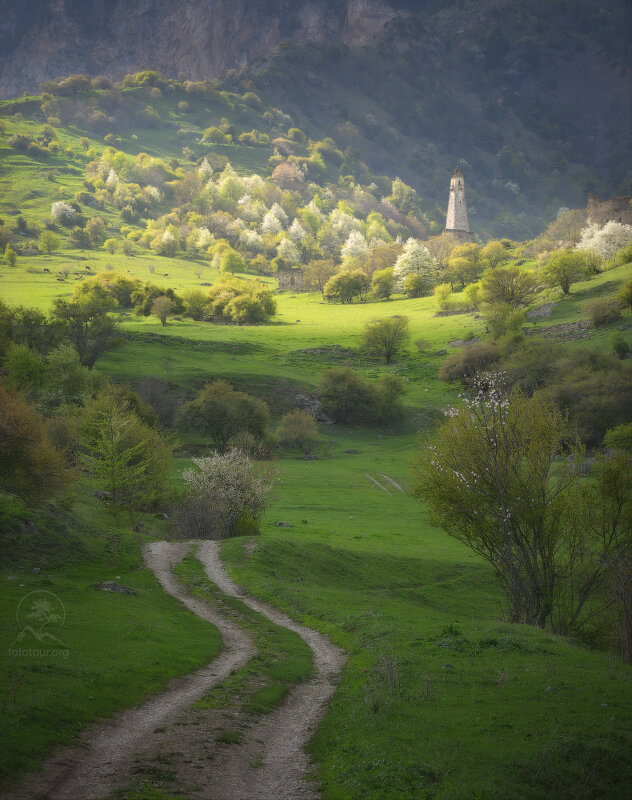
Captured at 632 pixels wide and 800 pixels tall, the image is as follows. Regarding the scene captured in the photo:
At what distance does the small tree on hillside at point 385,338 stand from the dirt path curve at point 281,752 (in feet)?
321

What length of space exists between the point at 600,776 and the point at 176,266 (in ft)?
604

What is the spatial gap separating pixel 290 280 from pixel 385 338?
70.3m

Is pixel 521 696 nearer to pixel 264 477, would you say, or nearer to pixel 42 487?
pixel 42 487

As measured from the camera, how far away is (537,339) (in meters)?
101

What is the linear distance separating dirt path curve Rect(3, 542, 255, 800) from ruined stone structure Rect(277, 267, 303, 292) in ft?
530

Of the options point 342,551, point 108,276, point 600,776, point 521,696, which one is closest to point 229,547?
point 342,551

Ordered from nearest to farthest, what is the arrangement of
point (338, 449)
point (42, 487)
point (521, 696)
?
point (521, 696) → point (42, 487) → point (338, 449)

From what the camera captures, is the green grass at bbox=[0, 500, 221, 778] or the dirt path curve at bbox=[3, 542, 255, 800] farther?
the green grass at bbox=[0, 500, 221, 778]

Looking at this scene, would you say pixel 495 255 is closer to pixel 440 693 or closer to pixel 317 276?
pixel 317 276

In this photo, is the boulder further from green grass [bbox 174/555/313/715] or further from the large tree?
the large tree

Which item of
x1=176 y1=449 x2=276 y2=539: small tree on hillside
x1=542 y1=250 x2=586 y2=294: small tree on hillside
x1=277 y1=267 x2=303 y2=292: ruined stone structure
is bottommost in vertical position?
x1=176 y1=449 x2=276 y2=539: small tree on hillside

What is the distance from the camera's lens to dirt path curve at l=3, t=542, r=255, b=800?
10.9 metres

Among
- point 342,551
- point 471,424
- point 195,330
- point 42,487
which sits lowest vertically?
point 342,551

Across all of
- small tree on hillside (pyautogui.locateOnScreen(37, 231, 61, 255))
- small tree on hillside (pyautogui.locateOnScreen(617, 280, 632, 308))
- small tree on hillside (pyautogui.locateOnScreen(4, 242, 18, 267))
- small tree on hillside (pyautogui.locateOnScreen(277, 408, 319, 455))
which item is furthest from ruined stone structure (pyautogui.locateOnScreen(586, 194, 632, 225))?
small tree on hillside (pyautogui.locateOnScreen(4, 242, 18, 267))
